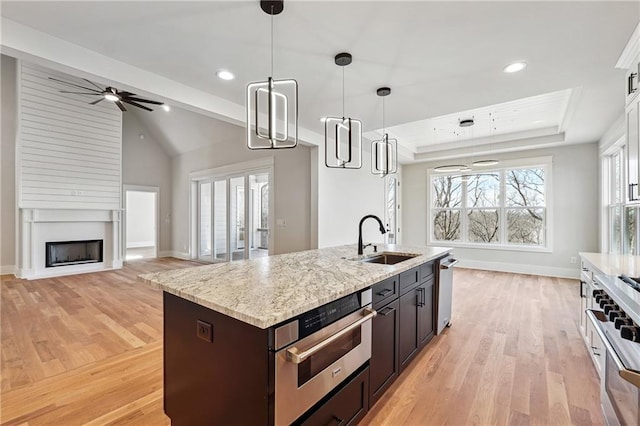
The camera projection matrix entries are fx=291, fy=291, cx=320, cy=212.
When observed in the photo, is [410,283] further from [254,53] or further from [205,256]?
[205,256]

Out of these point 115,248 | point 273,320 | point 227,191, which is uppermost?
point 227,191

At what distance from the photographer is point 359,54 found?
254cm

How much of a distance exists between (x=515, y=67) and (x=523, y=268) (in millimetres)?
4841

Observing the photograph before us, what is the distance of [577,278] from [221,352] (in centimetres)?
682

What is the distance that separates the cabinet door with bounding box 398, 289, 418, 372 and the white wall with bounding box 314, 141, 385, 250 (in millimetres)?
2615

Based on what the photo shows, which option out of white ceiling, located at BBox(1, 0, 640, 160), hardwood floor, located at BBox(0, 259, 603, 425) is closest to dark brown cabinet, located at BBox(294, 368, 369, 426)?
hardwood floor, located at BBox(0, 259, 603, 425)

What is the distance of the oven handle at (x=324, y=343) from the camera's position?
1158 mm

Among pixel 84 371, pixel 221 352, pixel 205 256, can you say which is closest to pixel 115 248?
pixel 205 256

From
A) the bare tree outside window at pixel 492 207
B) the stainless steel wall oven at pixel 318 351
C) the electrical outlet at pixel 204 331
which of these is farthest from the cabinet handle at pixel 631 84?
the bare tree outside window at pixel 492 207

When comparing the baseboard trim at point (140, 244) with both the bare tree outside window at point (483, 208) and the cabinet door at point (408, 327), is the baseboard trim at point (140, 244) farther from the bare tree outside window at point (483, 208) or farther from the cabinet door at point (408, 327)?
the cabinet door at point (408, 327)

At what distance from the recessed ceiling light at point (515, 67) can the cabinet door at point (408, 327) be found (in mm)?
2248

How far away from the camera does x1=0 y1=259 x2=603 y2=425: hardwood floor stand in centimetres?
186

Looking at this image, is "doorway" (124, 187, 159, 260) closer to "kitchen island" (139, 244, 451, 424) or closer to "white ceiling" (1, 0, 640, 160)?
"white ceiling" (1, 0, 640, 160)

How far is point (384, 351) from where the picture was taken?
1.94 m
